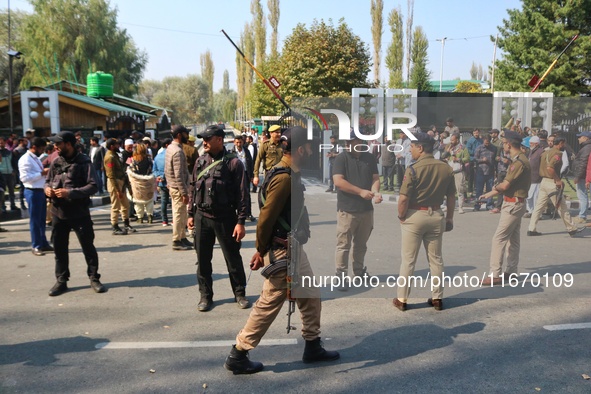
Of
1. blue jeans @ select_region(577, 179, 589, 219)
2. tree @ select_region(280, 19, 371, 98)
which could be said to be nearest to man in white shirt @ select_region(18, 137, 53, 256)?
blue jeans @ select_region(577, 179, 589, 219)

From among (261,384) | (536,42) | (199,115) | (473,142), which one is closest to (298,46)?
(536,42)

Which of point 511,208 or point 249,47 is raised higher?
point 249,47

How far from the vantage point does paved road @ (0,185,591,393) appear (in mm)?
3865

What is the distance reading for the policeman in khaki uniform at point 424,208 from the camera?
189 inches

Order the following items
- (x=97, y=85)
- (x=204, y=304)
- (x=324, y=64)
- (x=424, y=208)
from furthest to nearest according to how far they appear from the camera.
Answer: (x=97, y=85), (x=324, y=64), (x=204, y=304), (x=424, y=208)

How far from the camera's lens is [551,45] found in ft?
88.9

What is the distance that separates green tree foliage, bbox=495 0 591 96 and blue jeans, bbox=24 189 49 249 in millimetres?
24918

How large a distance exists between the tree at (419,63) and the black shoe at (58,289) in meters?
47.9

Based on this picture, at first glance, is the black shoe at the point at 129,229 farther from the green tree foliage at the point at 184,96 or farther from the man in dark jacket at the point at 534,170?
the green tree foliage at the point at 184,96

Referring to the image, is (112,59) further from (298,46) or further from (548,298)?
(548,298)

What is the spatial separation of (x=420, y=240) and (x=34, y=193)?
5668 mm

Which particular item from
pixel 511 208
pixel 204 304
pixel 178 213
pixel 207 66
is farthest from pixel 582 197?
pixel 207 66

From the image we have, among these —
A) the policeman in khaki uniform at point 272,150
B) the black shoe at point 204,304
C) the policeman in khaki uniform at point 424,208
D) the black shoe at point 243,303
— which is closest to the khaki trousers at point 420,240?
the policeman in khaki uniform at point 424,208

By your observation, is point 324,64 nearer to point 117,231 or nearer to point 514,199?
point 117,231
